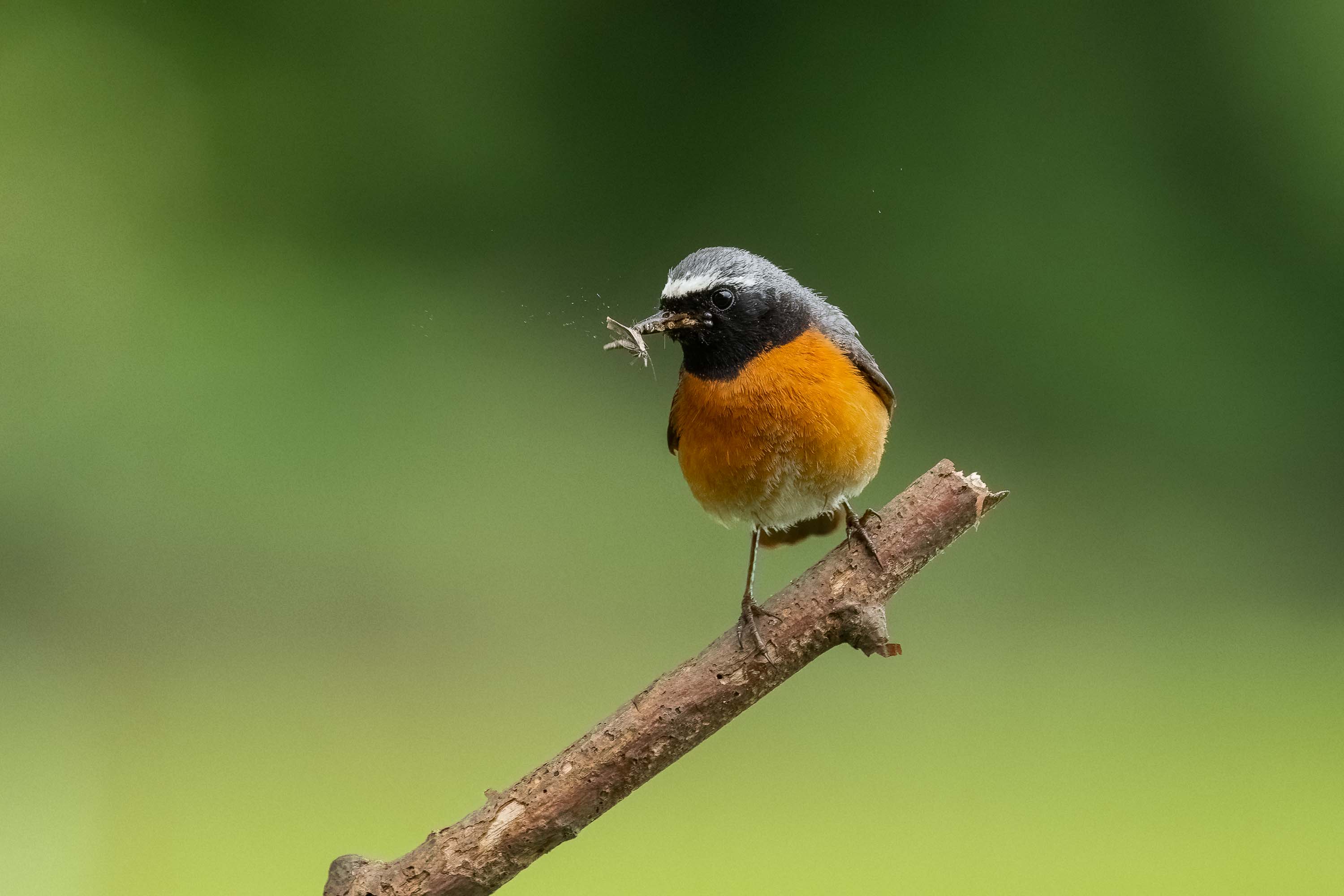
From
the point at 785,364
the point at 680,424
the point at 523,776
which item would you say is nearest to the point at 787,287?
the point at 785,364

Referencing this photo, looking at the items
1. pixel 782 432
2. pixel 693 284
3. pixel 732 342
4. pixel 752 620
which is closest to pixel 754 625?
pixel 752 620

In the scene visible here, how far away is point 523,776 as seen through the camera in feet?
7.50

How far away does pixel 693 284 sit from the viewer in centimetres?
227

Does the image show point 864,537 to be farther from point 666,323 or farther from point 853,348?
point 666,323

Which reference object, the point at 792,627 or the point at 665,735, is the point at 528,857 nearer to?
the point at 665,735

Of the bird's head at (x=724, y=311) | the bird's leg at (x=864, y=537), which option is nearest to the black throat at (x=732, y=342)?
the bird's head at (x=724, y=311)

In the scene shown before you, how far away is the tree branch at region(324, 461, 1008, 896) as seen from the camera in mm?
2238

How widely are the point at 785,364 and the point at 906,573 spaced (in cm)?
51

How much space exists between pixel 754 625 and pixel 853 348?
0.71 m

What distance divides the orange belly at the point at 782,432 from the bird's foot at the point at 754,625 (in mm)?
287

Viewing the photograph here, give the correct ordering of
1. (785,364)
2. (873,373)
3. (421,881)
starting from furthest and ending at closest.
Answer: (873,373), (785,364), (421,881)

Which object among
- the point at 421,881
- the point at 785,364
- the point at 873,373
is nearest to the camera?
the point at 421,881

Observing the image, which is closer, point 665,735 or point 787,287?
point 665,735

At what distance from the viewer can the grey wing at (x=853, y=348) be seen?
101 inches
